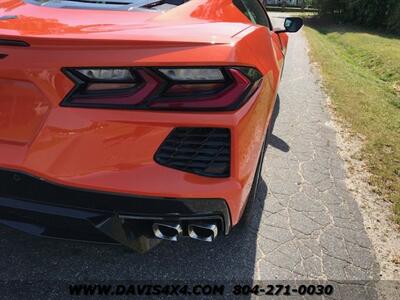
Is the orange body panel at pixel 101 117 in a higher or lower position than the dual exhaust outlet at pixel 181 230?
higher

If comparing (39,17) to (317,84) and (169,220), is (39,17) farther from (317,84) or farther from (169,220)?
(317,84)

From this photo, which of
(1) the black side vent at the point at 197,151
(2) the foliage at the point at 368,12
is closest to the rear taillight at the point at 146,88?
(1) the black side vent at the point at 197,151

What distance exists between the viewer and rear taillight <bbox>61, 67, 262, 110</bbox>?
164 centimetres

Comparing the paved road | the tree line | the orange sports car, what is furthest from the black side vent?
Answer: the tree line

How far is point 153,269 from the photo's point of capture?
247cm

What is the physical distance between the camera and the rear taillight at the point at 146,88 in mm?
1640

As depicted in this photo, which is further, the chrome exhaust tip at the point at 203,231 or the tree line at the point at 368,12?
the tree line at the point at 368,12

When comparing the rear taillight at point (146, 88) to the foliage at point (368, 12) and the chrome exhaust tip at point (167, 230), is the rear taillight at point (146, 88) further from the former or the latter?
the foliage at point (368, 12)

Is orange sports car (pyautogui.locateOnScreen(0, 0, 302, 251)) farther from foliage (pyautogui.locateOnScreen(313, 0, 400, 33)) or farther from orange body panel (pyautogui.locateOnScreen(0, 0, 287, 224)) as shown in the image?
foliage (pyautogui.locateOnScreen(313, 0, 400, 33))


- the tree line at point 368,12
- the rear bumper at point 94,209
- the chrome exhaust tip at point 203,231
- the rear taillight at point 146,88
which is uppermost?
the rear taillight at point 146,88

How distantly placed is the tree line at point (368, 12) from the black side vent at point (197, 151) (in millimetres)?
23282

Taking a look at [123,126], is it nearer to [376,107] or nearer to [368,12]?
[376,107]

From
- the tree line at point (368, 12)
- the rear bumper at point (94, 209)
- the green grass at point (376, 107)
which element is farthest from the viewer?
the tree line at point (368, 12)

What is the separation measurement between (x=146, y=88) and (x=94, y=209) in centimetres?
58
